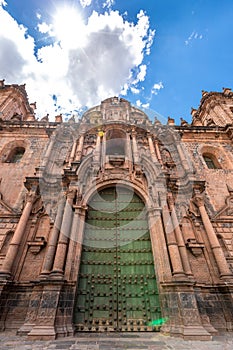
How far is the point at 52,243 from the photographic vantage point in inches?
260

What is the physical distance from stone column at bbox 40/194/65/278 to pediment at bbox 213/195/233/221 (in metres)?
6.79

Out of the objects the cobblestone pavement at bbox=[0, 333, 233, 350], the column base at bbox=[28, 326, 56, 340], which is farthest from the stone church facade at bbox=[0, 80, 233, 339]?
the cobblestone pavement at bbox=[0, 333, 233, 350]

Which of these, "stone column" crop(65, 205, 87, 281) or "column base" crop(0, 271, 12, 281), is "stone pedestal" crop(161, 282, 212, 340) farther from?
"column base" crop(0, 271, 12, 281)

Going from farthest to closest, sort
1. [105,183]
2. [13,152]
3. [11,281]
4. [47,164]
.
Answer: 1. [13,152]
2. [47,164]
3. [105,183]
4. [11,281]

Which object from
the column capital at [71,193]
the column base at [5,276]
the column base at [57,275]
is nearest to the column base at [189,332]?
the column base at [57,275]

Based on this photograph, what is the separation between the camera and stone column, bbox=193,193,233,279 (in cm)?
644

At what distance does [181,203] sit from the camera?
8445mm

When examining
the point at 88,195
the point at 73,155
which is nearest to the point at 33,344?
the point at 88,195

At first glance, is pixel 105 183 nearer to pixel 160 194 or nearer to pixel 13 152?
pixel 160 194

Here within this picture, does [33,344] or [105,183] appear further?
[105,183]

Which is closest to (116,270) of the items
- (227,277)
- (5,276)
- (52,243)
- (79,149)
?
(52,243)

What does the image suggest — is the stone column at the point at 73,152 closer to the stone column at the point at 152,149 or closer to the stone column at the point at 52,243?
the stone column at the point at 52,243

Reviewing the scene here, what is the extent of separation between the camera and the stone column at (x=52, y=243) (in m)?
6.02

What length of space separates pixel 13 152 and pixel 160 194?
9386 mm
